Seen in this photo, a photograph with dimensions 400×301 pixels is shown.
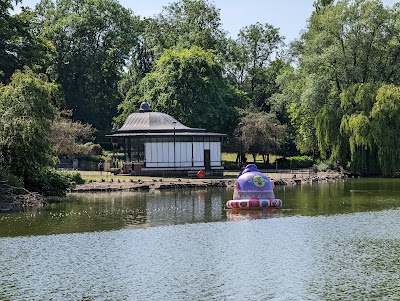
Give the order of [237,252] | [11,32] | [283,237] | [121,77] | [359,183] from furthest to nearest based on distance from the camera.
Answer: [121,77], [11,32], [359,183], [283,237], [237,252]

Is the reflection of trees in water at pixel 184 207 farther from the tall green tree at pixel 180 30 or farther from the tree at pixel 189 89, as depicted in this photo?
the tall green tree at pixel 180 30

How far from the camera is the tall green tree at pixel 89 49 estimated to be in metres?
81.4

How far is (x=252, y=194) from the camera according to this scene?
36.8m

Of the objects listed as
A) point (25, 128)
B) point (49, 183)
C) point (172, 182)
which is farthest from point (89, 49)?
point (25, 128)

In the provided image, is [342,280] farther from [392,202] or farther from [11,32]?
[11,32]

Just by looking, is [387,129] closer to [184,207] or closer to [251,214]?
[184,207]

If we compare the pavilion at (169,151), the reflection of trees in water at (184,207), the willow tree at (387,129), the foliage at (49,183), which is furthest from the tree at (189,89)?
the foliage at (49,183)

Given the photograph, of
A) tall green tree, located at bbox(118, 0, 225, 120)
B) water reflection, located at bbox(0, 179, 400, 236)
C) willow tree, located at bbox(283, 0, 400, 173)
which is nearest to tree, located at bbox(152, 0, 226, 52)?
tall green tree, located at bbox(118, 0, 225, 120)

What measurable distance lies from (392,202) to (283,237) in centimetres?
1397

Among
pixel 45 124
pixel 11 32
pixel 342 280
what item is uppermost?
pixel 11 32

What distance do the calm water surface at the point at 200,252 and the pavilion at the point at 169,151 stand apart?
20549 millimetres

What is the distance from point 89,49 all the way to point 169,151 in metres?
26.9

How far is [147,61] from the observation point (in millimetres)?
89062

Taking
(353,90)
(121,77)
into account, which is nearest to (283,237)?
(353,90)
